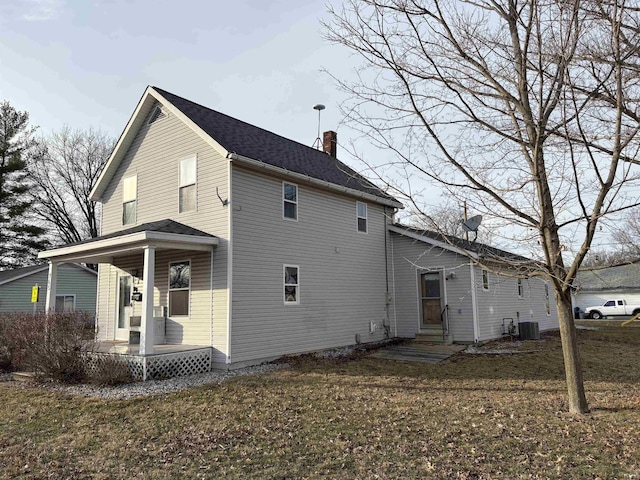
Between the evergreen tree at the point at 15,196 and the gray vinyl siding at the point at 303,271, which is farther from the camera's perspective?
the evergreen tree at the point at 15,196

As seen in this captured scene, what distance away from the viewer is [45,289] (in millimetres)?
21625

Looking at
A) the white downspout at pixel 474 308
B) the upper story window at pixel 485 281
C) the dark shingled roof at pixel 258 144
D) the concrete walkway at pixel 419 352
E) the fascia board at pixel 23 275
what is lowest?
the concrete walkway at pixel 419 352

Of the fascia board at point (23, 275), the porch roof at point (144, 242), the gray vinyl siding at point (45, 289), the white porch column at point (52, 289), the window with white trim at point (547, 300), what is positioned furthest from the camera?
the gray vinyl siding at point (45, 289)

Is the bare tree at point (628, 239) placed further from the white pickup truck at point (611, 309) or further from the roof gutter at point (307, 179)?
the white pickup truck at point (611, 309)

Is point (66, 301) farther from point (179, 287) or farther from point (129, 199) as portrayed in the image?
point (179, 287)

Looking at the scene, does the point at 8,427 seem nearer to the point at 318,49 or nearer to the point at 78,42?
the point at 318,49

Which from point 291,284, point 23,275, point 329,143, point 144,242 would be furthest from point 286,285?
point 23,275

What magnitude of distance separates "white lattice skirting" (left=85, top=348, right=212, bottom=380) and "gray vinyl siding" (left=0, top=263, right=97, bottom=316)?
485 inches

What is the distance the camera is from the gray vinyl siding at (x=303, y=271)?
1062 cm

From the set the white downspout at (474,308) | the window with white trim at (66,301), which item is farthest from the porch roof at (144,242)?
the window with white trim at (66,301)

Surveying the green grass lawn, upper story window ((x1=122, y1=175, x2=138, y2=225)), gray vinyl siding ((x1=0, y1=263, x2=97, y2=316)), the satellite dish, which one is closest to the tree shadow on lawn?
the green grass lawn

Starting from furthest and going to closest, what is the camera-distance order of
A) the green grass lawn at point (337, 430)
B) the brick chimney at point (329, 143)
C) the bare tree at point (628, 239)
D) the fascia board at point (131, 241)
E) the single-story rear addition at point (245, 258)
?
the brick chimney at point (329, 143)
the single-story rear addition at point (245, 258)
the fascia board at point (131, 241)
the bare tree at point (628, 239)
the green grass lawn at point (337, 430)

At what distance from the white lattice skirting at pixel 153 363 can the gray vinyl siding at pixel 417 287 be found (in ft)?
22.3

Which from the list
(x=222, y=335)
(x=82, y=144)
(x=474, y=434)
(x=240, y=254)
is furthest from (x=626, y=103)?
(x=82, y=144)
